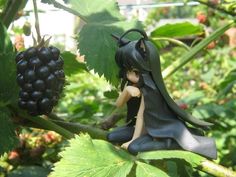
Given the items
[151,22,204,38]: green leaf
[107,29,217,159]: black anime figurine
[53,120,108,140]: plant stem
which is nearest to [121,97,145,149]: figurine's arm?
[107,29,217,159]: black anime figurine

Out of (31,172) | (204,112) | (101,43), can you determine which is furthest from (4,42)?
(204,112)

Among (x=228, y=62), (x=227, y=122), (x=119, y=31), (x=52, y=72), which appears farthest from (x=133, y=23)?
(x=228, y=62)

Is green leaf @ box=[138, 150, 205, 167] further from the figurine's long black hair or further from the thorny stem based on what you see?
the thorny stem

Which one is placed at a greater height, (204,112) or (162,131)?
(162,131)

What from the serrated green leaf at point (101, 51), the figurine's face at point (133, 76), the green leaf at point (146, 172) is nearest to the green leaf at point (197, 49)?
the serrated green leaf at point (101, 51)

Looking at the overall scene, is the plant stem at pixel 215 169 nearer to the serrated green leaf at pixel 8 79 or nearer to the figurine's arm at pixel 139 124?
the figurine's arm at pixel 139 124

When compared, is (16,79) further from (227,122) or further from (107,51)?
(227,122)

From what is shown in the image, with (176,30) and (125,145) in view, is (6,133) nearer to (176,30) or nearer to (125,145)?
(125,145)
